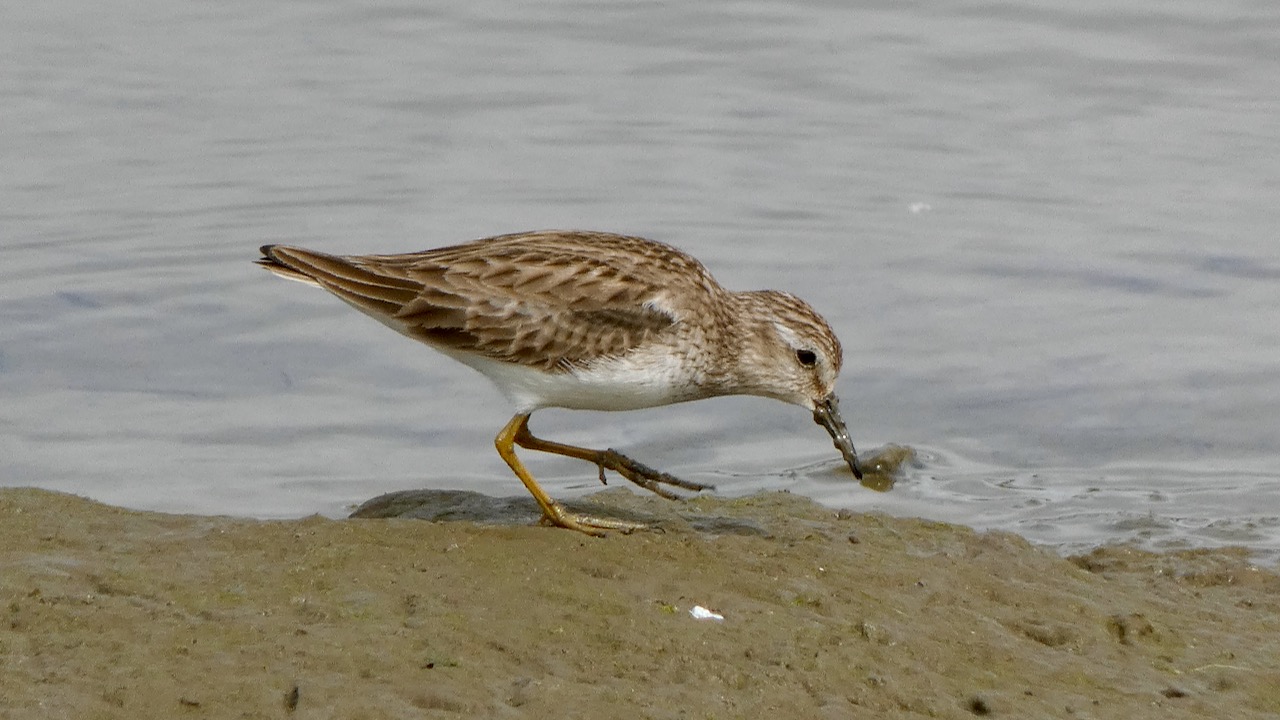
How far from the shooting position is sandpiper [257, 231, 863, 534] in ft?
25.5

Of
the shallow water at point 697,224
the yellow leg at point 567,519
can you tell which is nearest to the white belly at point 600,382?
the yellow leg at point 567,519

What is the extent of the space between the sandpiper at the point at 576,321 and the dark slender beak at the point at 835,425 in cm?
25

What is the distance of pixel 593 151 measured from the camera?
15023 mm

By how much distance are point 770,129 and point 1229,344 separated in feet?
16.7

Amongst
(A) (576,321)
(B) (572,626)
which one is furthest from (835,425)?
(B) (572,626)

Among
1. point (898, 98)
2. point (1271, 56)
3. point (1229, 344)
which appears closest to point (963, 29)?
point (898, 98)

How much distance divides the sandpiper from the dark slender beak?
0.25 meters

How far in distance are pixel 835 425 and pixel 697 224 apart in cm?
527

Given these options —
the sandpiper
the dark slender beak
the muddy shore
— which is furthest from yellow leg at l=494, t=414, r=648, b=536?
the dark slender beak

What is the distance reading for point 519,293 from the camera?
7.87 m

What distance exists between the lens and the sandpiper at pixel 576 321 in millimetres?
7785

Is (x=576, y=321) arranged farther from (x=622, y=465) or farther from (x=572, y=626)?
(x=572, y=626)

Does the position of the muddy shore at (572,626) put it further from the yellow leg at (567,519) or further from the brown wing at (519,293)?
the brown wing at (519,293)

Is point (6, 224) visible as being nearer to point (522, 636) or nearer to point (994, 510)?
point (994, 510)
